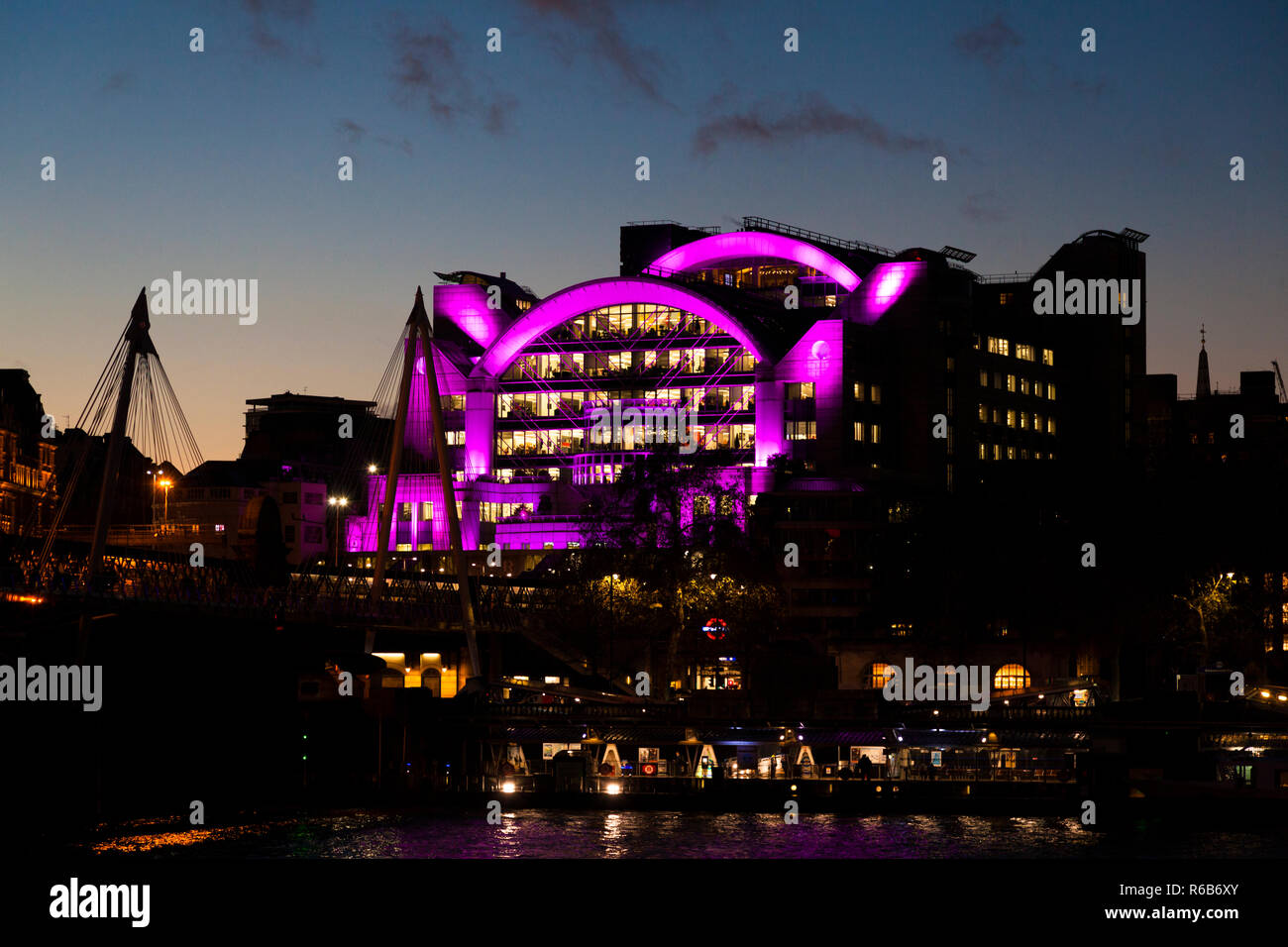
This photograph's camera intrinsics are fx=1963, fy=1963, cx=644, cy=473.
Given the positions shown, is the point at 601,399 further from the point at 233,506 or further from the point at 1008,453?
the point at 1008,453

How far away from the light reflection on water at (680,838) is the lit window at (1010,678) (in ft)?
167

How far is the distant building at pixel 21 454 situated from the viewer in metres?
166

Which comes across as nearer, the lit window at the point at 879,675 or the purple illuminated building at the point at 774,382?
the lit window at the point at 879,675

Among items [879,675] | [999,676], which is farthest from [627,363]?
[999,676]

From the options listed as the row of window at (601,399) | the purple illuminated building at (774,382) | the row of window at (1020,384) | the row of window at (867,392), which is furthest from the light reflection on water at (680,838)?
the row of window at (1020,384)

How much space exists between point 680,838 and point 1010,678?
63.3 metres

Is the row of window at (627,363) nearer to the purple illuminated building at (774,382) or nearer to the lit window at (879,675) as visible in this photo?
the purple illuminated building at (774,382)

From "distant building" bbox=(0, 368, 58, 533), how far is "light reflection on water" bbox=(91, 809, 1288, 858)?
86603mm

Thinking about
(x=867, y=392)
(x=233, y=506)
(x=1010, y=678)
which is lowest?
(x=1010, y=678)

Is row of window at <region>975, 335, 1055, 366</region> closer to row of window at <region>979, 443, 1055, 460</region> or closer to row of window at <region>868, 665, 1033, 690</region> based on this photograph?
row of window at <region>979, 443, 1055, 460</region>

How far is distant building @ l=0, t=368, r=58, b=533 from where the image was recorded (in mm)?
165625

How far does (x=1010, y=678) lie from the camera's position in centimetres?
13700
